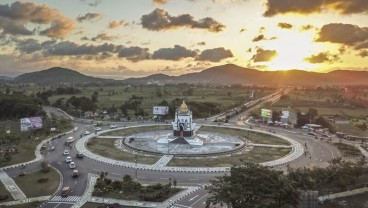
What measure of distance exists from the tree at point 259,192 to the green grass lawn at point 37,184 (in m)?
27.7

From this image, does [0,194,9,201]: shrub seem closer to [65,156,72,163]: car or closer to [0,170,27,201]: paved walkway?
[0,170,27,201]: paved walkway

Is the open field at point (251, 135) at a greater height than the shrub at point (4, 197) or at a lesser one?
greater

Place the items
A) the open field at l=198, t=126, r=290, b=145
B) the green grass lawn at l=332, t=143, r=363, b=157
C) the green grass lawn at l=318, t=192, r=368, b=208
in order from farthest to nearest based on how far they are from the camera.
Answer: the open field at l=198, t=126, r=290, b=145 → the green grass lawn at l=332, t=143, r=363, b=157 → the green grass lawn at l=318, t=192, r=368, b=208

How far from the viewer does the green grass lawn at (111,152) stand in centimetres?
6996

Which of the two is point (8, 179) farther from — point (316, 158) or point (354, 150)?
point (354, 150)

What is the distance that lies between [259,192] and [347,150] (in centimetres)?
5212

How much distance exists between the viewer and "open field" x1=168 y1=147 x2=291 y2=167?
66.8m

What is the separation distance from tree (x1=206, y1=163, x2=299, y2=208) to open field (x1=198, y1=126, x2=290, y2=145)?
5033 centimetres

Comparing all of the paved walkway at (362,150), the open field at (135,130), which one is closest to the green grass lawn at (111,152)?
the open field at (135,130)

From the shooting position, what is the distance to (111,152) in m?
75.8

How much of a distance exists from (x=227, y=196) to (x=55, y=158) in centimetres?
4590

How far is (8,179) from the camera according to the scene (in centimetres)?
5791

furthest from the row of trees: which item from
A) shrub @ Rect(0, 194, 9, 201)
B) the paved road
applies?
shrub @ Rect(0, 194, 9, 201)

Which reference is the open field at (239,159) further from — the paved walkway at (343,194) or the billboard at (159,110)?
the billboard at (159,110)
